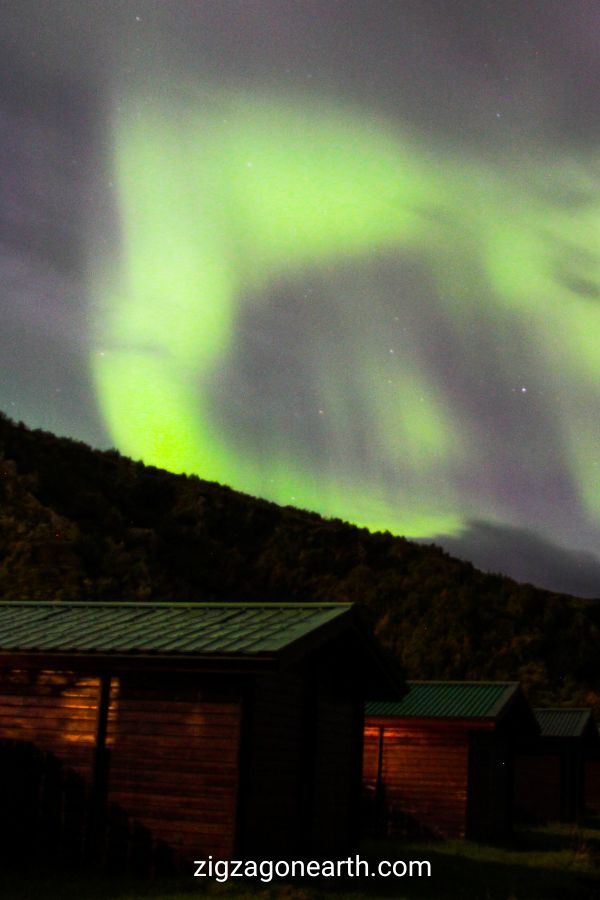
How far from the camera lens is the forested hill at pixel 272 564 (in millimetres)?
58125

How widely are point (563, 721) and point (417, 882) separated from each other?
26.5 meters

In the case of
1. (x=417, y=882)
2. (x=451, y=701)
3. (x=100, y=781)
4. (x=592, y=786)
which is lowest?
(x=592, y=786)

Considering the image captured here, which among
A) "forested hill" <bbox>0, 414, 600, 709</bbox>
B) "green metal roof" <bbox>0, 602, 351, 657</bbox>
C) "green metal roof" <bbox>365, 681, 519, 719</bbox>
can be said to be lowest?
"green metal roof" <bbox>365, 681, 519, 719</bbox>

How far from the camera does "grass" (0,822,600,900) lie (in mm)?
15547

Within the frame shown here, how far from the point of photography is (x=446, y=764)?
32062mm

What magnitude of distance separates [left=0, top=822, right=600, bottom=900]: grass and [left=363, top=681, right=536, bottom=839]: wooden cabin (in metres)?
1.39

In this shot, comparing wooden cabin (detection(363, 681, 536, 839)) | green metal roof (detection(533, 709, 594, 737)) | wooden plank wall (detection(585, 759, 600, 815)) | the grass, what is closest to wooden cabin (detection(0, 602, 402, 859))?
the grass

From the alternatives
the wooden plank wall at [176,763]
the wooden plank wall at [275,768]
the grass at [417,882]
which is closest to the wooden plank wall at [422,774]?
the grass at [417,882]

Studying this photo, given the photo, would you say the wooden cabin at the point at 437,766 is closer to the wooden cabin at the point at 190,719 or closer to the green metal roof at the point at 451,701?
the green metal roof at the point at 451,701

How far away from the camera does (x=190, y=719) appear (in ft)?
57.3

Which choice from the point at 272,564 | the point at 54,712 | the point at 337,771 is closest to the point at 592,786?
the point at 272,564

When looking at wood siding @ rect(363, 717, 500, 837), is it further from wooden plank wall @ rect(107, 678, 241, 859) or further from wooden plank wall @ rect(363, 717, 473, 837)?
wooden plank wall @ rect(107, 678, 241, 859)

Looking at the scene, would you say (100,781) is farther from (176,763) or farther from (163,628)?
(163,628)

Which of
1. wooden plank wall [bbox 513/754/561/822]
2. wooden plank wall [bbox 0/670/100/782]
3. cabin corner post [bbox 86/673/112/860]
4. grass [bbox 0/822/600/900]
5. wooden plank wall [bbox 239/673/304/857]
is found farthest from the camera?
wooden plank wall [bbox 513/754/561/822]
